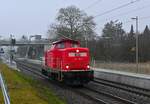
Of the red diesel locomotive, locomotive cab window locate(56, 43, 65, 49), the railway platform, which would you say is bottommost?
the railway platform

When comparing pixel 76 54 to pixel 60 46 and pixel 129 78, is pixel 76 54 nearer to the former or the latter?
pixel 60 46

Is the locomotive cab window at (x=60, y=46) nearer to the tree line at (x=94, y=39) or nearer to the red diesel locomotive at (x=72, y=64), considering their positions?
the red diesel locomotive at (x=72, y=64)

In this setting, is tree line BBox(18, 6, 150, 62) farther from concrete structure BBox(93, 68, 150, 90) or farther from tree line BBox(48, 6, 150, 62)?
concrete structure BBox(93, 68, 150, 90)

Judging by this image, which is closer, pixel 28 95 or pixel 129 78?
pixel 28 95

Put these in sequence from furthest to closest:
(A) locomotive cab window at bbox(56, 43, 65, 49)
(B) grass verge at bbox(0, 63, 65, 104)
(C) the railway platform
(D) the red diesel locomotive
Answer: (A) locomotive cab window at bbox(56, 43, 65, 49), (D) the red diesel locomotive, (C) the railway platform, (B) grass verge at bbox(0, 63, 65, 104)

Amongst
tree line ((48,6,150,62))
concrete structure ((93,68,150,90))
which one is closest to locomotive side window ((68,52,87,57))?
concrete structure ((93,68,150,90))

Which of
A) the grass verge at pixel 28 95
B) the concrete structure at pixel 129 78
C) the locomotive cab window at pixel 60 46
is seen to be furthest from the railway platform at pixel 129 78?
the grass verge at pixel 28 95

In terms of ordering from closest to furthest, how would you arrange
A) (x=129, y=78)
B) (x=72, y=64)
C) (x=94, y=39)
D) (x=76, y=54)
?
1. (x=72, y=64)
2. (x=76, y=54)
3. (x=129, y=78)
4. (x=94, y=39)

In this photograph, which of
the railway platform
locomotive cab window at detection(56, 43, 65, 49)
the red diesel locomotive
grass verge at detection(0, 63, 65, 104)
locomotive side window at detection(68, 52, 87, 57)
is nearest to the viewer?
grass verge at detection(0, 63, 65, 104)

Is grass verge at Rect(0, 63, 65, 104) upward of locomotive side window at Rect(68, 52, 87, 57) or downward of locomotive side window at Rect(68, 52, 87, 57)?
downward

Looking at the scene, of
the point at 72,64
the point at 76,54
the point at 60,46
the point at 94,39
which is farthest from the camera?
the point at 94,39

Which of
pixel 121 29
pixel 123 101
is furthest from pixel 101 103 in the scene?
pixel 121 29

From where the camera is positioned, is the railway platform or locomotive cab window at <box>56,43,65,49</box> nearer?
the railway platform

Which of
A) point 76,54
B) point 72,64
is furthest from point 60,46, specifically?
point 72,64
